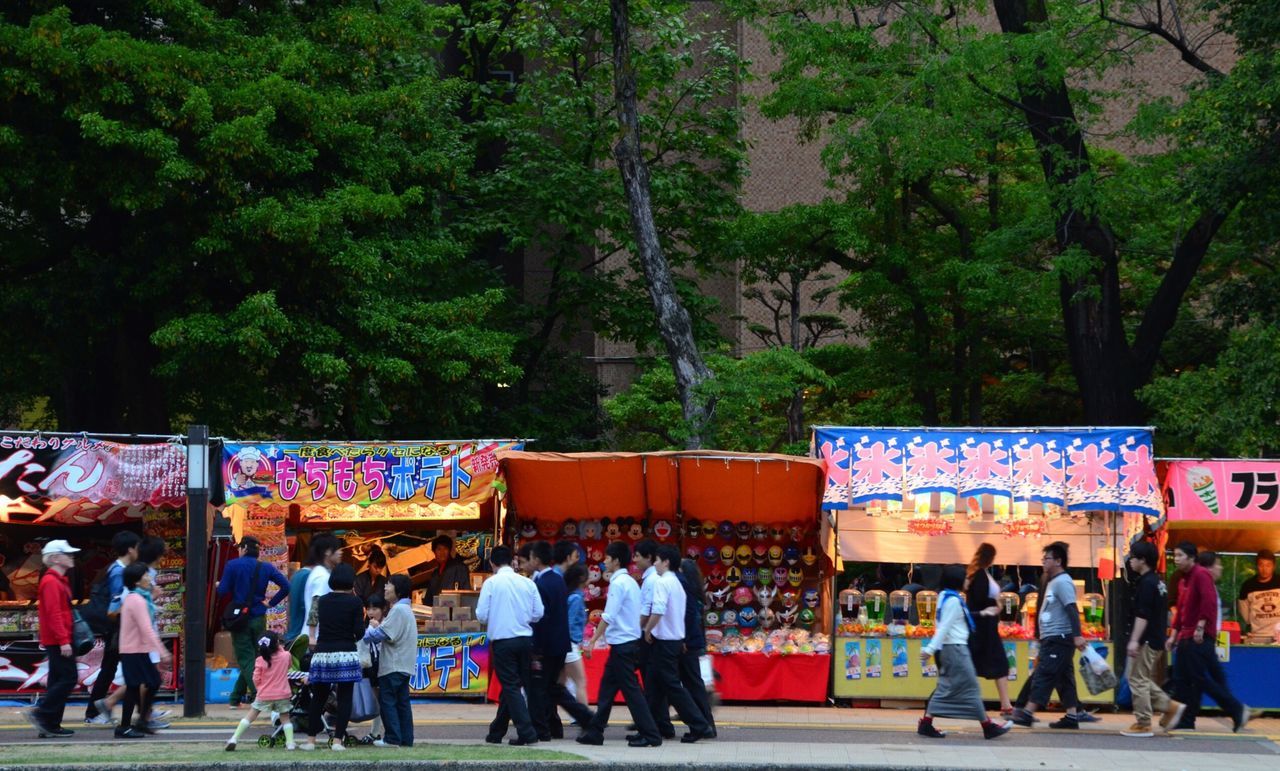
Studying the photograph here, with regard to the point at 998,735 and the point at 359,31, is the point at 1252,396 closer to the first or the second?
the point at 998,735

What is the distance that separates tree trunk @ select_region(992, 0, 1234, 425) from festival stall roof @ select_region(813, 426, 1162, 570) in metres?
4.59

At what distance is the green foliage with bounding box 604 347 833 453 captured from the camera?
17891mm

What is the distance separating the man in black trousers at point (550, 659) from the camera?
37.0 feet

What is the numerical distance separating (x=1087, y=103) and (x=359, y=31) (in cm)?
1094

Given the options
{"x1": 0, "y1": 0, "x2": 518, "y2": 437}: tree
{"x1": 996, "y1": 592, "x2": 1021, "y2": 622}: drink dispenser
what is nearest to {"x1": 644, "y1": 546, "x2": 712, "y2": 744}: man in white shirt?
{"x1": 996, "y1": 592, "x2": 1021, "y2": 622}: drink dispenser

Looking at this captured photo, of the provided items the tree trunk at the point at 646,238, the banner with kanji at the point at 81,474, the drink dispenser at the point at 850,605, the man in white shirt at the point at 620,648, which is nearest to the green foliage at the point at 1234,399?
the drink dispenser at the point at 850,605

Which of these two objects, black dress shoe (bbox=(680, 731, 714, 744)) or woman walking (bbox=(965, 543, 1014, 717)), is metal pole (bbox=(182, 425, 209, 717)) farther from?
woman walking (bbox=(965, 543, 1014, 717))

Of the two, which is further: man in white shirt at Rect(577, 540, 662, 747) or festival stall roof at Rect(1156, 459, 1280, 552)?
festival stall roof at Rect(1156, 459, 1280, 552)

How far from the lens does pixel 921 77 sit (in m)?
18.2

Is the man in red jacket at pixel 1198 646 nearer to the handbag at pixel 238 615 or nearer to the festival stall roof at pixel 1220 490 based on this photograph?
the festival stall roof at pixel 1220 490

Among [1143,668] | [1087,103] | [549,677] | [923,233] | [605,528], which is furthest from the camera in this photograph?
[923,233]

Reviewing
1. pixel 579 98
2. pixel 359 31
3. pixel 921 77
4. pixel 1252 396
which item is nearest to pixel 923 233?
pixel 921 77

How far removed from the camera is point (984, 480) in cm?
1380

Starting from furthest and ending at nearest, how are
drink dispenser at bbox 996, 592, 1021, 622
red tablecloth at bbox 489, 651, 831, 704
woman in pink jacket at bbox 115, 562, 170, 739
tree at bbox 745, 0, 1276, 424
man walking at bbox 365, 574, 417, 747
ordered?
tree at bbox 745, 0, 1276, 424, drink dispenser at bbox 996, 592, 1021, 622, red tablecloth at bbox 489, 651, 831, 704, woman in pink jacket at bbox 115, 562, 170, 739, man walking at bbox 365, 574, 417, 747
